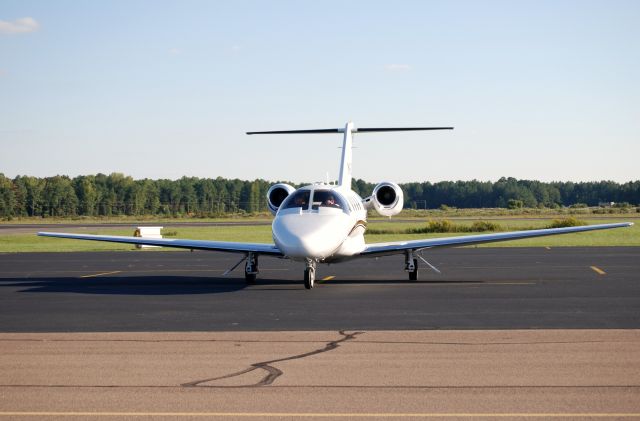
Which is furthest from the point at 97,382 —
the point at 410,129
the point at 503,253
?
the point at 503,253

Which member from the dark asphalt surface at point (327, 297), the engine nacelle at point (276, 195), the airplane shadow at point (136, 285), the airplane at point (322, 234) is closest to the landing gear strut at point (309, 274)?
the airplane at point (322, 234)

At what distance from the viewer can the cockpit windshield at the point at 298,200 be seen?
73.4ft

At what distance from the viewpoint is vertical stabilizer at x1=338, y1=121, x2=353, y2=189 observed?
95.3ft

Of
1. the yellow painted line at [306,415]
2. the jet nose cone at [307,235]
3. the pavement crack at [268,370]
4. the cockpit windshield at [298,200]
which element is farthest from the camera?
the cockpit windshield at [298,200]

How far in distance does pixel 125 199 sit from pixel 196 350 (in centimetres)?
18574

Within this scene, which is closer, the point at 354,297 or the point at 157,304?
the point at 157,304

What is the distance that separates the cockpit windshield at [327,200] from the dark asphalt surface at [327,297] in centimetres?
201

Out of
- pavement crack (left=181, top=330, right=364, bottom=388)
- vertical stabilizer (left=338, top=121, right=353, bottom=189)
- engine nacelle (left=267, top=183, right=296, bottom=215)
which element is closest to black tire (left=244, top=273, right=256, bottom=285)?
engine nacelle (left=267, top=183, right=296, bottom=215)

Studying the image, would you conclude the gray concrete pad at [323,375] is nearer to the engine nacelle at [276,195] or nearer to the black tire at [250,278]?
the black tire at [250,278]

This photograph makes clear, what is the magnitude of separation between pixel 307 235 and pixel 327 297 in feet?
6.08

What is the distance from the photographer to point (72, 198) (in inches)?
6880

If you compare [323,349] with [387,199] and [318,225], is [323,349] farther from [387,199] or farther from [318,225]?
[387,199]

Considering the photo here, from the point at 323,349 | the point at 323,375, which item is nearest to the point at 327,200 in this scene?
the point at 323,349

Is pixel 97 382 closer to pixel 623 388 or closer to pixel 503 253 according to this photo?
pixel 623 388
